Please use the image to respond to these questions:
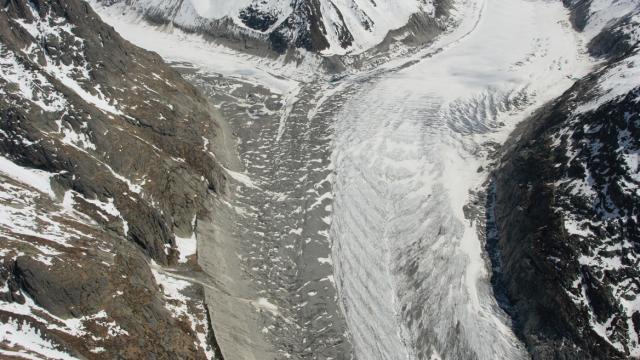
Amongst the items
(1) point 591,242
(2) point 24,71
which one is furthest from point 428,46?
(2) point 24,71

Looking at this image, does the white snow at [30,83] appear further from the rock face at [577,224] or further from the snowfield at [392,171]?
the rock face at [577,224]

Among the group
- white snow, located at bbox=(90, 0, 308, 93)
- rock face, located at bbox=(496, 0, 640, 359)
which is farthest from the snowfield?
rock face, located at bbox=(496, 0, 640, 359)

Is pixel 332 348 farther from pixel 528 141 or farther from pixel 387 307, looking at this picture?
pixel 528 141

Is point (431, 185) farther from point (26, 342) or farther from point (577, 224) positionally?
point (26, 342)

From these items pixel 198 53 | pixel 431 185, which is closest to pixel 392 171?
pixel 431 185

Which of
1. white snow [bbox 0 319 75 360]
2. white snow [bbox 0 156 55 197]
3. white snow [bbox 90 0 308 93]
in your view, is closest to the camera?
white snow [bbox 0 319 75 360]

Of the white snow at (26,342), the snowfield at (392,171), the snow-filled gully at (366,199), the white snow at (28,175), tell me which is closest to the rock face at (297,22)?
the snowfield at (392,171)

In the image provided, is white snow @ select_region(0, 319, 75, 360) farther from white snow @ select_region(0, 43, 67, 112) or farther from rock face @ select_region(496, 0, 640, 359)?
rock face @ select_region(496, 0, 640, 359)
